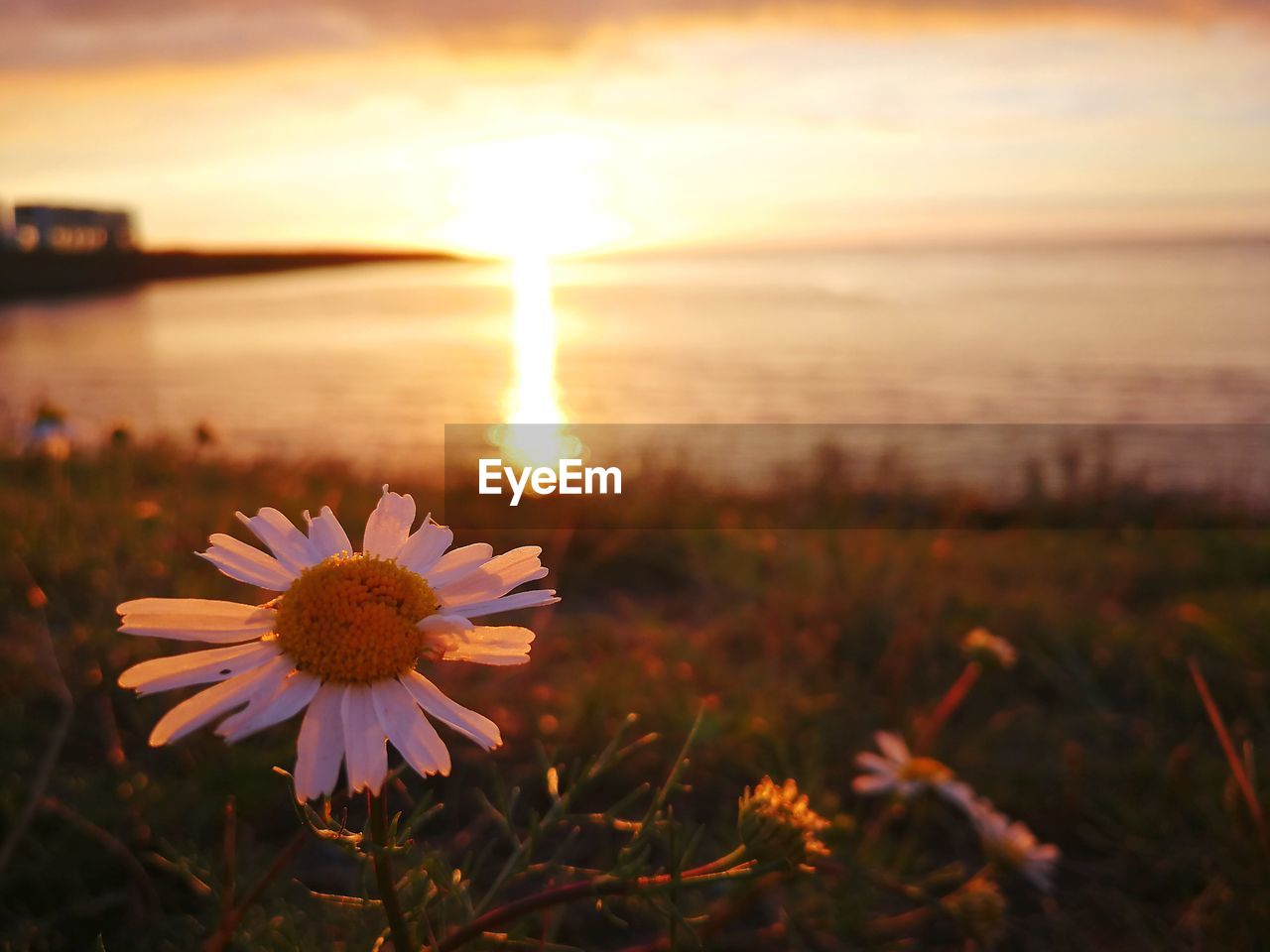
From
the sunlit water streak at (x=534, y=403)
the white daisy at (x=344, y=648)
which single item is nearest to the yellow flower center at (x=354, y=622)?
the white daisy at (x=344, y=648)

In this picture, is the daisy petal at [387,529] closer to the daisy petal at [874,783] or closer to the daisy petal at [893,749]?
the daisy petal at [874,783]

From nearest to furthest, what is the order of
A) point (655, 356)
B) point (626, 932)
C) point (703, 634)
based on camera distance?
1. point (626, 932)
2. point (703, 634)
3. point (655, 356)

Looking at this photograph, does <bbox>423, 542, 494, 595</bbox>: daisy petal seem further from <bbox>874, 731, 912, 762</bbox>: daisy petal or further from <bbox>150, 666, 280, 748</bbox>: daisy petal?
<bbox>874, 731, 912, 762</bbox>: daisy petal

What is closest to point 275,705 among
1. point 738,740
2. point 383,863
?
point 383,863

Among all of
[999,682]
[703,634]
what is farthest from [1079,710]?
[703,634]

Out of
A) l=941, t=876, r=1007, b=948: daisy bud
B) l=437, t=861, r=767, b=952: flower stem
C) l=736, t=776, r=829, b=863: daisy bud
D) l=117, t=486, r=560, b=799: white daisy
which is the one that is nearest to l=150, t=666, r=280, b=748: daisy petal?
l=117, t=486, r=560, b=799: white daisy

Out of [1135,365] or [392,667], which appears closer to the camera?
[392,667]

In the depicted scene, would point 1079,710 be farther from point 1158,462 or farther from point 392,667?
point 1158,462
